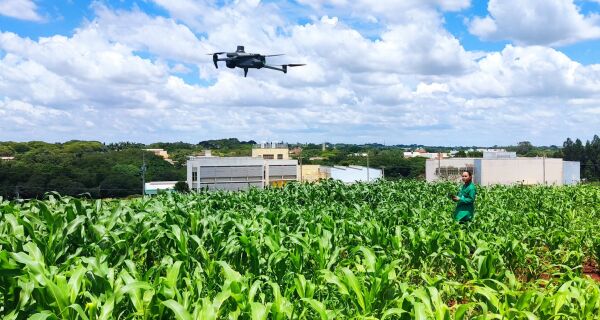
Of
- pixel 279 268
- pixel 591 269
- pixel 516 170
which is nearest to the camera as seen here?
pixel 279 268

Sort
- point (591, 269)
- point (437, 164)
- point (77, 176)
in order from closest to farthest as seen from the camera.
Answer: point (591, 269)
point (77, 176)
point (437, 164)

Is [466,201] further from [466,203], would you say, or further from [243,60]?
[243,60]

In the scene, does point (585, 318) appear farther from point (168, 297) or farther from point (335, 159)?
point (335, 159)

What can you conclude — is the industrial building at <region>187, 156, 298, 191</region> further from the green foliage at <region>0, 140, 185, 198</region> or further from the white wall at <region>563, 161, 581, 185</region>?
the white wall at <region>563, 161, 581, 185</region>

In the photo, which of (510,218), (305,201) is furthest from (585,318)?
(305,201)

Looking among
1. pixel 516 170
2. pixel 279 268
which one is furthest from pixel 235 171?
pixel 279 268

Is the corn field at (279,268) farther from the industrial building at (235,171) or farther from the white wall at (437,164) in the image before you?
the white wall at (437,164)

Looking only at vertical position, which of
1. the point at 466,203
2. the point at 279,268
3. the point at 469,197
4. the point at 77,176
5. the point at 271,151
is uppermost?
the point at 271,151
